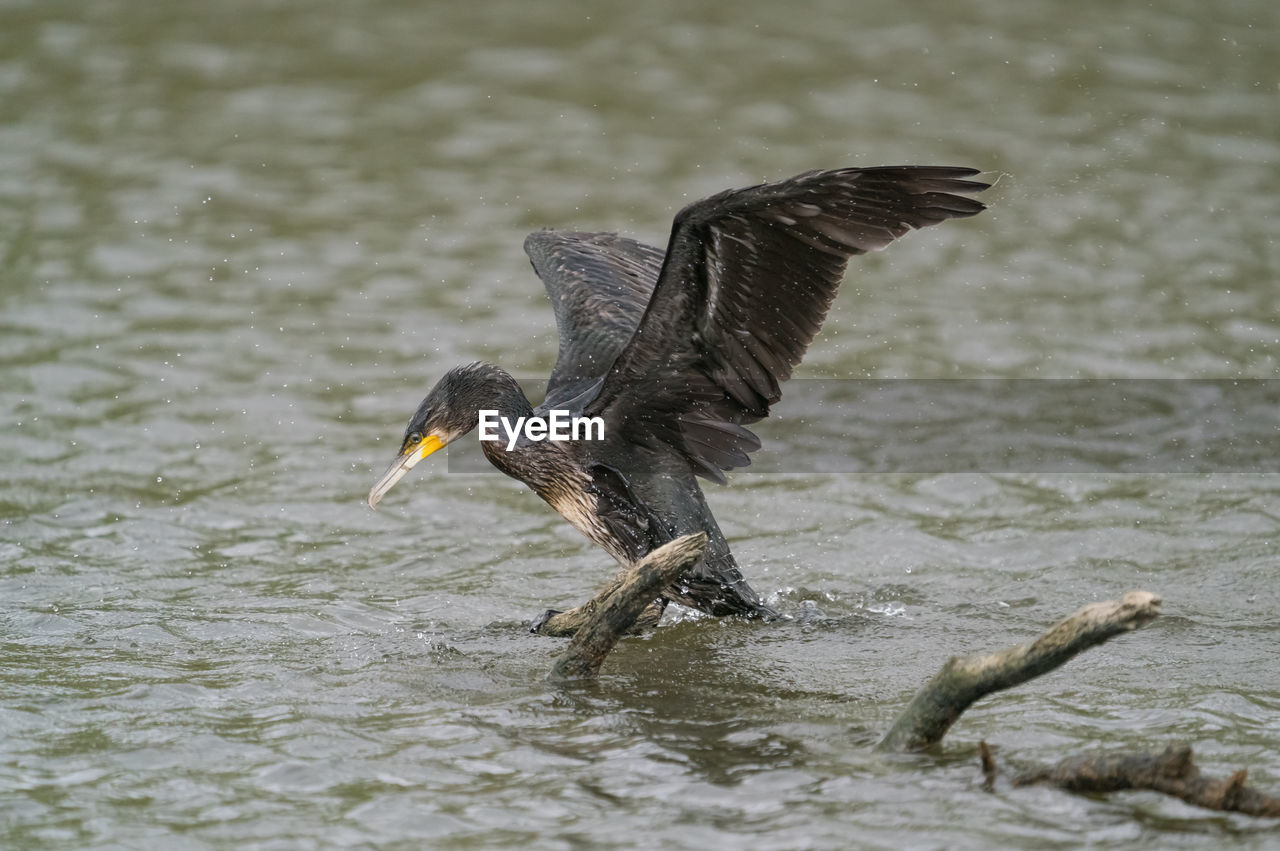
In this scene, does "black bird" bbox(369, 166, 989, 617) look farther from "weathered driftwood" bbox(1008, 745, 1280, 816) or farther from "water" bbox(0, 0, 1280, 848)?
"weathered driftwood" bbox(1008, 745, 1280, 816)

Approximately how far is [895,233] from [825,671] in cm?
166

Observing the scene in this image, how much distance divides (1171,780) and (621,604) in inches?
71.1

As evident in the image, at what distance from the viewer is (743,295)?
18.7 ft

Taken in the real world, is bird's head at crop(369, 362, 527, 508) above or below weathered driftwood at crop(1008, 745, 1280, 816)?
above

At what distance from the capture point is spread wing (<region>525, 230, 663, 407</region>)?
6867 mm

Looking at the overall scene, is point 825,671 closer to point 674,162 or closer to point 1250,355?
point 1250,355

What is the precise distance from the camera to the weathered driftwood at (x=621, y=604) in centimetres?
498

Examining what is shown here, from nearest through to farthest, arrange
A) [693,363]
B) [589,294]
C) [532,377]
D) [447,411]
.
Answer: [693,363] < [447,411] < [589,294] < [532,377]

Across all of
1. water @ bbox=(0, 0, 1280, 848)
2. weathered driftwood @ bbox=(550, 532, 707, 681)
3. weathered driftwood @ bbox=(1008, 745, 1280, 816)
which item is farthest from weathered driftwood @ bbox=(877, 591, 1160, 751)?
weathered driftwood @ bbox=(550, 532, 707, 681)

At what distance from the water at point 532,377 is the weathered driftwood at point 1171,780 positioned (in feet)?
0.21

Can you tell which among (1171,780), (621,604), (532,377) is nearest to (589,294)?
(532,377)

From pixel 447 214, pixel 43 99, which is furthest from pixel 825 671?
pixel 43 99

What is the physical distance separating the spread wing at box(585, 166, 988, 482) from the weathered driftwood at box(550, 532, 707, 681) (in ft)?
2.94

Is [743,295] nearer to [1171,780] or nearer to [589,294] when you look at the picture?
[589,294]
